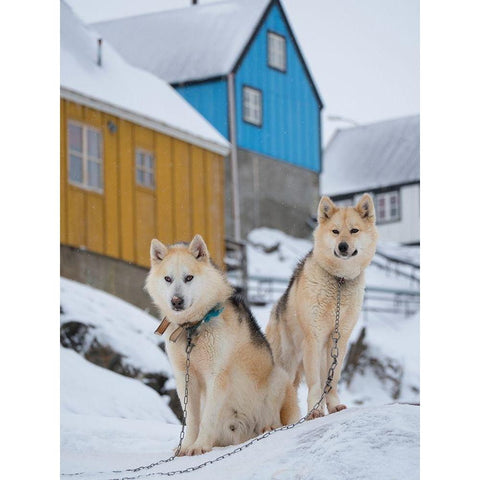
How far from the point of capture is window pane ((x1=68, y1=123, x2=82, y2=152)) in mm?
5492

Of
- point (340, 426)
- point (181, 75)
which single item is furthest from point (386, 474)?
point (181, 75)

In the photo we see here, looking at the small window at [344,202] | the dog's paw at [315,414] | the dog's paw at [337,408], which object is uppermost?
the small window at [344,202]

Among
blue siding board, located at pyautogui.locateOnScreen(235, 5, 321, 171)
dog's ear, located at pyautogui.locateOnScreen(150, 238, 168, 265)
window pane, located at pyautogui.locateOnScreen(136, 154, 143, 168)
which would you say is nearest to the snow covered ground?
blue siding board, located at pyautogui.locateOnScreen(235, 5, 321, 171)

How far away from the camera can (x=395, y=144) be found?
5.02 m

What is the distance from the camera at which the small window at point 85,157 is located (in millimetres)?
5539

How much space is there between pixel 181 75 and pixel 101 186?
0.76m

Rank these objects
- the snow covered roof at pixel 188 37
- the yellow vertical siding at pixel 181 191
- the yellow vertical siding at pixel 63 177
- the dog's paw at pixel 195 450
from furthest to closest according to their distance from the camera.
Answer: the snow covered roof at pixel 188 37, the yellow vertical siding at pixel 63 177, the yellow vertical siding at pixel 181 191, the dog's paw at pixel 195 450

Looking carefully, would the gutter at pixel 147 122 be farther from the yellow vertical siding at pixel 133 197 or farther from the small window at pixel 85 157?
the small window at pixel 85 157

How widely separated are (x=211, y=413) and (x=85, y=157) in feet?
6.84

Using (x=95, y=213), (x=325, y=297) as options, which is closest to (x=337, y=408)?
(x=325, y=297)

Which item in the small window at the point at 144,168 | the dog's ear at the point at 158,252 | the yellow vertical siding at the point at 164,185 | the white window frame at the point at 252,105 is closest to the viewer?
the dog's ear at the point at 158,252

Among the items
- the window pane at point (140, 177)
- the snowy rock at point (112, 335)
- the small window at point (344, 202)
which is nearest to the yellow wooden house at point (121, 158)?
the window pane at point (140, 177)

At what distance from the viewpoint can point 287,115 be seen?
5203mm
